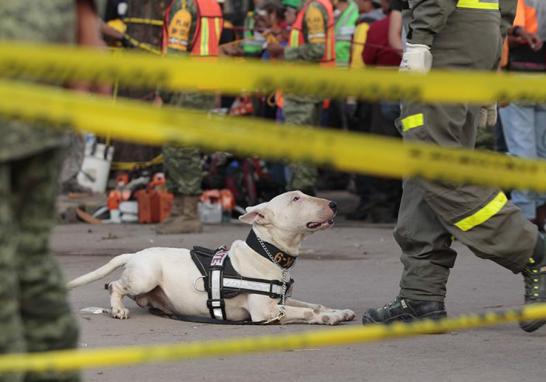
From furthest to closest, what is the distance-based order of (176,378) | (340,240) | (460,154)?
(340,240) < (176,378) < (460,154)

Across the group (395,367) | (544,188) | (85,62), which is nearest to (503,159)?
(544,188)

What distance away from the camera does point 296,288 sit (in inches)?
324

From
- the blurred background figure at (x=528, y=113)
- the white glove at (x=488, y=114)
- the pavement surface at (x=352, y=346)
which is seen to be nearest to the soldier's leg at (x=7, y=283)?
the pavement surface at (x=352, y=346)

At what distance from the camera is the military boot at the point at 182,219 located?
1141cm

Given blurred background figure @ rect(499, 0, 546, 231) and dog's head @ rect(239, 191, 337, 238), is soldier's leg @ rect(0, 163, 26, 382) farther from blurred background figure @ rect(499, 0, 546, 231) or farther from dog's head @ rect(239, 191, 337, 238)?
blurred background figure @ rect(499, 0, 546, 231)

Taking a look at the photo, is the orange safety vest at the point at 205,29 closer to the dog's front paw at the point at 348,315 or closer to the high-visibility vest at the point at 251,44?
the high-visibility vest at the point at 251,44

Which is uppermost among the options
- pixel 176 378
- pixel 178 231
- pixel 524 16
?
pixel 524 16

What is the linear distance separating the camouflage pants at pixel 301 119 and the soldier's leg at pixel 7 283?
9361mm

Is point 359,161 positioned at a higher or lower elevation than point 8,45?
lower

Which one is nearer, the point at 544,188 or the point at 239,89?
the point at 239,89

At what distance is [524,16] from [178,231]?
3.41 meters

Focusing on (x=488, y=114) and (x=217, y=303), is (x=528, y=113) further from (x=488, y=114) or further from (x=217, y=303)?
(x=217, y=303)

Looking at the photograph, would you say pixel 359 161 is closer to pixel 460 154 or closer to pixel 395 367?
pixel 460 154

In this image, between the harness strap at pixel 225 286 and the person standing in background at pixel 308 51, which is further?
the person standing in background at pixel 308 51
